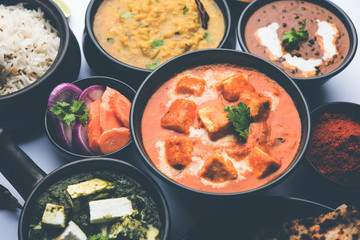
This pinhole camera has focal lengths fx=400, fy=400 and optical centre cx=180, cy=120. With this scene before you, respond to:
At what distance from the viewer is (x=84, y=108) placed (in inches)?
123

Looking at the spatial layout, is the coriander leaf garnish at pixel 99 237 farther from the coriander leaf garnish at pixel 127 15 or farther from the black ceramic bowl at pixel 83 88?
the coriander leaf garnish at pixel 127 15

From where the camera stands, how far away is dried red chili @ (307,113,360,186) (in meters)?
2.95

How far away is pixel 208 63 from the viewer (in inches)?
120

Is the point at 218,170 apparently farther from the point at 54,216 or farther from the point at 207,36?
the point at 207,36

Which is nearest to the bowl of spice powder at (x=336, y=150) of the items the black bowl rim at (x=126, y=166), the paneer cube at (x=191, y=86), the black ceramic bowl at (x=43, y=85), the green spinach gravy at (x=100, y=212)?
the paneer cube at (x=191, y=86)

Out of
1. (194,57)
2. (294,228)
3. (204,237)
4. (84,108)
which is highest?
(194,57)

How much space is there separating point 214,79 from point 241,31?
34.3 inches

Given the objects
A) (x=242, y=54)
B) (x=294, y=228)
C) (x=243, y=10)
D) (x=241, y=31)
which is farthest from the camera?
(x=243, y=10)

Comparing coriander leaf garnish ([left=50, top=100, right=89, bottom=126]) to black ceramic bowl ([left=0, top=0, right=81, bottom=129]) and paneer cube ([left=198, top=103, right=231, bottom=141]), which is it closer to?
black ceramic bowl ([left=0, top=0, right=81, bottom=129])

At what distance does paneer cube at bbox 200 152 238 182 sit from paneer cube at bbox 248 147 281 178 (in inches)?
5.2

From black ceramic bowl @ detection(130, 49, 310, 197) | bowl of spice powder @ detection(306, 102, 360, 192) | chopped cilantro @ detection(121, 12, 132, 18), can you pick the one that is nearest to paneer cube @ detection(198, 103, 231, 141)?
black ceramic bowl @ detection(130, 49, 310, 197)

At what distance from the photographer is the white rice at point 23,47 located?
327 centimetres

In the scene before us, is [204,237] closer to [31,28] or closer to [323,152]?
[323,152]

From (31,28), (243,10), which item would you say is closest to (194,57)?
(243,10)
